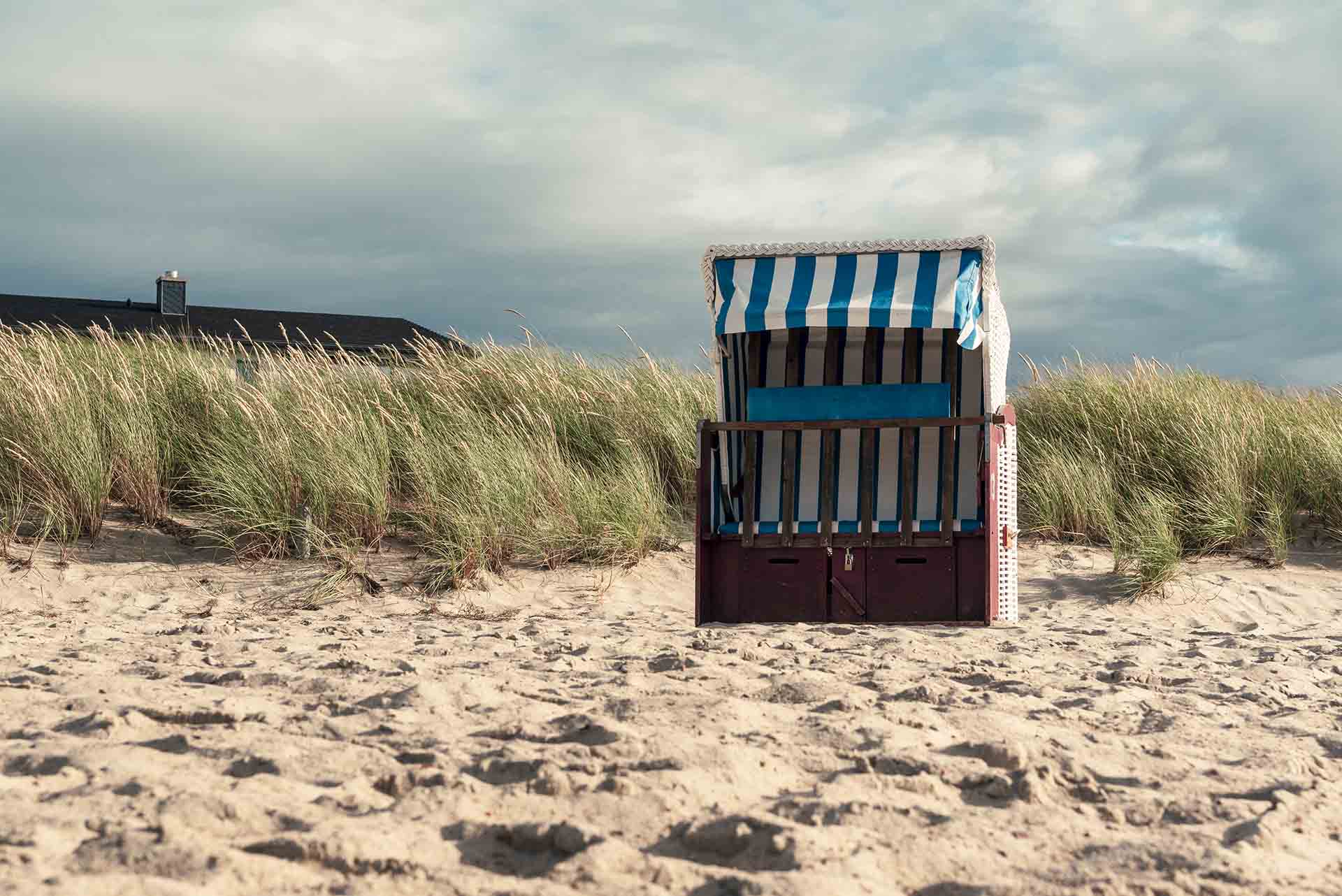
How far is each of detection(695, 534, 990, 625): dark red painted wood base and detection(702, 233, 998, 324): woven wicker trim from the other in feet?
4.55

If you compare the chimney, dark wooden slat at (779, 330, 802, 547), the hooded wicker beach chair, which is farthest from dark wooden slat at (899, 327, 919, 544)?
the chimney

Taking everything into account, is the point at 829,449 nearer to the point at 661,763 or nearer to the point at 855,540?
the point at 855,540

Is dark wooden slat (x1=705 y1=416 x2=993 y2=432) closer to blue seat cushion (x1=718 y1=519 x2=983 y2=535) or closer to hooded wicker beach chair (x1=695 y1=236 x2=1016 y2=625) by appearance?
hooded wicker beach chair (x1=695 y1=236 x2=1016 y2=625)

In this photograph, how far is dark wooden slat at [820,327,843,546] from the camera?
675 centimetres

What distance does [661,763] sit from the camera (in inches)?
112

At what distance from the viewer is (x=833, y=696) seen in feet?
11.9

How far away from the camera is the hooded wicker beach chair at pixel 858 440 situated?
5.98 meters

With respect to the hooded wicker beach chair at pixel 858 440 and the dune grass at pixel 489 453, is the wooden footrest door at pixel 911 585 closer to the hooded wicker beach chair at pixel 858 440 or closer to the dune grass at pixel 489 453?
the hooded wicker beach chair at pixel 858 440

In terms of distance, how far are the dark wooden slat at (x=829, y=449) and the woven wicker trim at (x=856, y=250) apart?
0.87m

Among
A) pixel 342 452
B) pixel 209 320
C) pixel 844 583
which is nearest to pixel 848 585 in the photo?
pixel 844 583

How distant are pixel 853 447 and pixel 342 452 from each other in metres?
3.35

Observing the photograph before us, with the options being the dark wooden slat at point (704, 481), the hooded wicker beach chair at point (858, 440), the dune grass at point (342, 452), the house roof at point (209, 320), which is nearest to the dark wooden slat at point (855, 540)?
the hooded wicker beach chair at point (858, 440)

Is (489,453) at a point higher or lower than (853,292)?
lower

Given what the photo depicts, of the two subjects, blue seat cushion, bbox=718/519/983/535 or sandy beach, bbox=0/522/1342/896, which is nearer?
sandy beach, bbox=0/522/1342/896
